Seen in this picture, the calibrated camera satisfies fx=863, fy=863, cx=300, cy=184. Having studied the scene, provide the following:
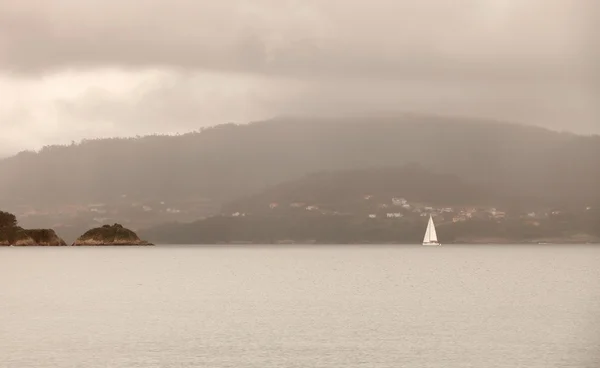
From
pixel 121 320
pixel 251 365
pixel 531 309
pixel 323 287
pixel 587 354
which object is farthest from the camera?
pixel 323 287

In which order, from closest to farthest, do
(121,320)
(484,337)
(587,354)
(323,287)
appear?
(587,354), (484,337), (121,320), (323,287)

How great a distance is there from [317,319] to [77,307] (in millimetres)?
35602

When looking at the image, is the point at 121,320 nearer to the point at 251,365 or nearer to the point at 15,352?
the point at 15,352

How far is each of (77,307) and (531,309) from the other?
189 ft

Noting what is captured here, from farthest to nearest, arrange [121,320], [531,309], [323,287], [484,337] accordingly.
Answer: [323,287] → [531,309] → [121,320] → [484,337]

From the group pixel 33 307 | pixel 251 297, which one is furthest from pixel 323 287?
pixel 33 307

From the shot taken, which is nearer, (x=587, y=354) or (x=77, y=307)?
(x=587, y=354)

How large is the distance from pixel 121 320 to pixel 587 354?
4874 centimetres

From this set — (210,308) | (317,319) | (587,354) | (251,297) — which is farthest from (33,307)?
(587,354)

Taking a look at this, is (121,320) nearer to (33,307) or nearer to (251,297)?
(33,307)

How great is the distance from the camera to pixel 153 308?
109 m

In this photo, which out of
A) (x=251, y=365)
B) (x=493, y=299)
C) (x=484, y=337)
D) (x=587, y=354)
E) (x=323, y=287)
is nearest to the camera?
(x=251, y=365)

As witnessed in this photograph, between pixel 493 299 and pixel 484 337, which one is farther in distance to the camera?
pixel 493 299

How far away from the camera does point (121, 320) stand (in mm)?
92188
